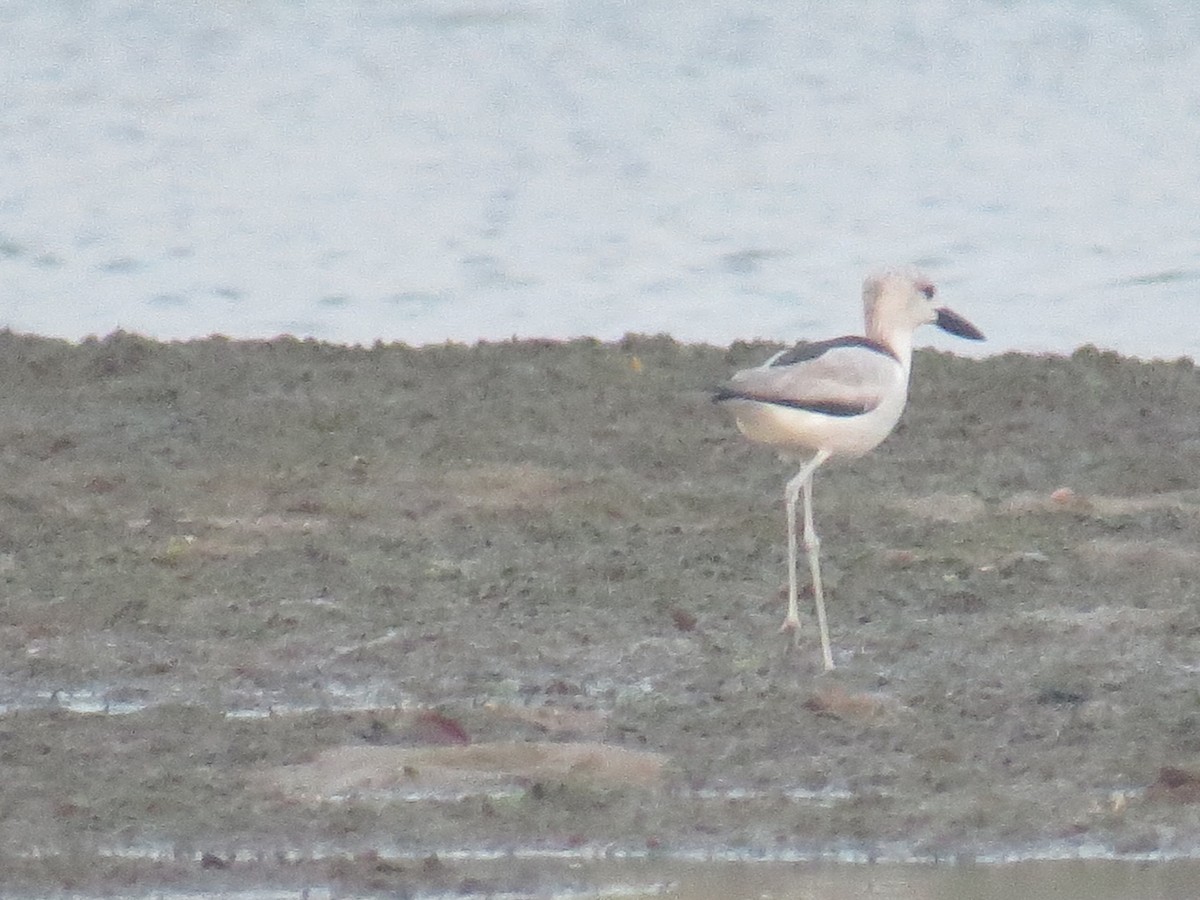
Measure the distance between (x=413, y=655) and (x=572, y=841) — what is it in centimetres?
127

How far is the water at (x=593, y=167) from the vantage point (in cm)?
1235

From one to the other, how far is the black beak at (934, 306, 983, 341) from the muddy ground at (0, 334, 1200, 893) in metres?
0.53

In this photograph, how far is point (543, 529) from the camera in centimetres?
756

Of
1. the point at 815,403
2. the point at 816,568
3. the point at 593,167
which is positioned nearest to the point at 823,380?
the point at 815,403

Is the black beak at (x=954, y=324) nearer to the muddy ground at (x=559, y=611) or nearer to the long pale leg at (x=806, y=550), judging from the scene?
the muddy ground at (x=559, y=611)

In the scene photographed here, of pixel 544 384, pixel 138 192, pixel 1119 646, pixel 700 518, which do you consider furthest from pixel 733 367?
pixel 138 192

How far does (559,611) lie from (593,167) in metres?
8.25

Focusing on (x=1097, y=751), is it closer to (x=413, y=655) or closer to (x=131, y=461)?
(x=413, y=655)

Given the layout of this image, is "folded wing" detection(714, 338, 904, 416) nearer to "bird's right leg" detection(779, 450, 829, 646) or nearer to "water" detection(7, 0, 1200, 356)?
"bird's right leg" detection(779, 450, 829, 646)

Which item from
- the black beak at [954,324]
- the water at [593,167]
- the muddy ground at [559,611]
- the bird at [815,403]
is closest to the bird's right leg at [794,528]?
the bird at [815,403]

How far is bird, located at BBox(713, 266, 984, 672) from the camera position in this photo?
6.80m

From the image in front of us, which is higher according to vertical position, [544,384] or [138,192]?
[138,192]

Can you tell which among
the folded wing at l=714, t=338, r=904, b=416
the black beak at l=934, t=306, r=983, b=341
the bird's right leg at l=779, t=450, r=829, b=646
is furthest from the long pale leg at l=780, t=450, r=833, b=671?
the black beak at l=934, t=306, r=983, b=341

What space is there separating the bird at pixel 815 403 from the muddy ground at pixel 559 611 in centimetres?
25
